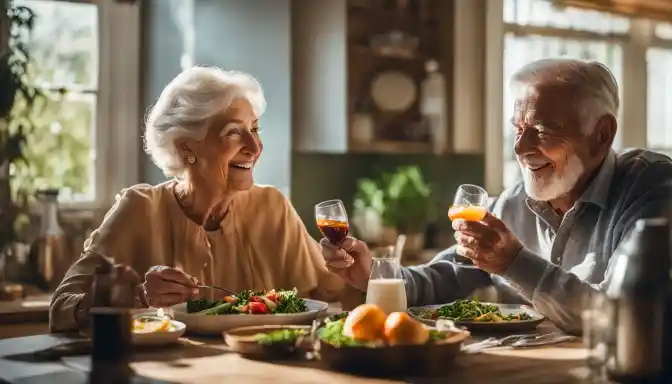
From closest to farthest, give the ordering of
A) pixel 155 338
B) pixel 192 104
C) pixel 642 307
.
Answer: pixel 642 307 → pixel 155 338 → pixel 192 104

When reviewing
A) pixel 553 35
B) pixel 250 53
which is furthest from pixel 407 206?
pixel 553 35

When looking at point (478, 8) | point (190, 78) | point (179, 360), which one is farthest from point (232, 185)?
point (478, 8)

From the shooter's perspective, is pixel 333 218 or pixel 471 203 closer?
pixel 471 203

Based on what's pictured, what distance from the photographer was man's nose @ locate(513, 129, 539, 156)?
7.75ft

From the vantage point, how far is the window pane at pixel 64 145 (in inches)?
168

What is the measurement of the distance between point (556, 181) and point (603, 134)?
0.19m

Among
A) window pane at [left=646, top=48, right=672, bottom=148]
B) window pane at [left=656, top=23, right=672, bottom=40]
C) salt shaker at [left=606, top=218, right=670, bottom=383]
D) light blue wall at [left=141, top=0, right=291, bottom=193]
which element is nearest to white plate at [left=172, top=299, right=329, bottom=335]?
salt shaker at [left=606, top=218, right=670, bottom=383]

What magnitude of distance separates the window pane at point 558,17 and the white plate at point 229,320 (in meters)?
3.49

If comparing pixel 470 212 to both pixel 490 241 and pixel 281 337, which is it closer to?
pixel 490 241

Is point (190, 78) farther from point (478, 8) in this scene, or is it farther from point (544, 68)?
point (478, 8)

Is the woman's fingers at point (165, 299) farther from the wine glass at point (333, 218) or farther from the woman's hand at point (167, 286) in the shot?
the wine glass at point (333, 218)

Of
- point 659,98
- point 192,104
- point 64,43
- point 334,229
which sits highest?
point 64,43

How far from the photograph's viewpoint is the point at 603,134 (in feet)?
7.92

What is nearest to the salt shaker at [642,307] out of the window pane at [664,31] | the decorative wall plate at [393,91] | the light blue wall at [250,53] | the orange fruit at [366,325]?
the orange fruit at [366,325]
